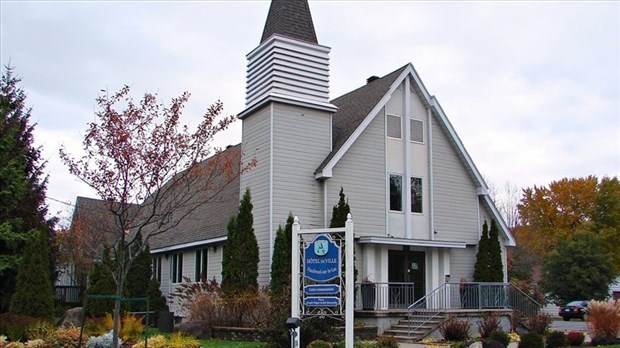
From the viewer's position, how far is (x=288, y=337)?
14.6 metres

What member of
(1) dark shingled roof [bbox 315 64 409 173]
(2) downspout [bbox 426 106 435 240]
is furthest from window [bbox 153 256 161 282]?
(2) downspout [bbox 426 106 435 240]

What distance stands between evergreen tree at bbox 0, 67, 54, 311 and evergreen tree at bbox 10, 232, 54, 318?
581 mm

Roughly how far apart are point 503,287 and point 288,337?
12053 mm

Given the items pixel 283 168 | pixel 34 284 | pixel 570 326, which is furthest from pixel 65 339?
pixel 570 326

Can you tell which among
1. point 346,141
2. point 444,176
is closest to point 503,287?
point 444,176

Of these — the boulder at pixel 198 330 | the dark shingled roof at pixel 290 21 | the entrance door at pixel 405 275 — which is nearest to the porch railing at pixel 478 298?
the entrance door at pixel 405 275

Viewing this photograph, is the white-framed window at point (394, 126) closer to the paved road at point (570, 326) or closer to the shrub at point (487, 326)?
the shrub at point (487, 326)

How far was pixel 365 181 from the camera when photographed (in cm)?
2419

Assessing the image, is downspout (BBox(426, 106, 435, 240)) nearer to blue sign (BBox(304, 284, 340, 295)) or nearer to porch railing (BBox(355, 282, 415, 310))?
porch railing (BBox(355, 282, 415, 310))

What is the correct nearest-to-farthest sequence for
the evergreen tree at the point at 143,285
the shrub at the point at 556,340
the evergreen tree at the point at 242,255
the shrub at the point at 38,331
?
Answer: the shrub at the point at 556,340 → the shrub at the point at 38,331 → the evergreen tree at the point at 242,255 → the evergreen tree at the point at 143,285

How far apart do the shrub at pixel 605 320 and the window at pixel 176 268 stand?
700 inches

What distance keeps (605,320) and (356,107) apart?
1190cm

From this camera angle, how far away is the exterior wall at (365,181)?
23.6 meters

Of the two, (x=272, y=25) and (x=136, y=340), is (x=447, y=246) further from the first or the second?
(x=136, y=340)
